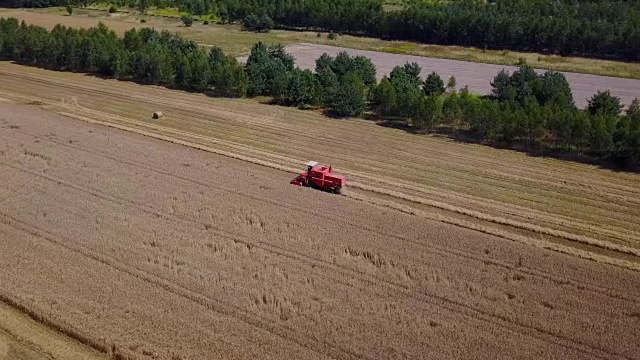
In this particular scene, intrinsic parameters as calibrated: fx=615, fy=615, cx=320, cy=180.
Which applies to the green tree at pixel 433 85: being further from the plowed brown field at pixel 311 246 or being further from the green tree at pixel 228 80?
the green tree at pixel 228 80

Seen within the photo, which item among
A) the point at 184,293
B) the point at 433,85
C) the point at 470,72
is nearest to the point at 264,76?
the point at 433,85

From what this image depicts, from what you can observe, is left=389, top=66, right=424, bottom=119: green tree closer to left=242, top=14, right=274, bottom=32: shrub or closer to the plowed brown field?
the plowed brown field

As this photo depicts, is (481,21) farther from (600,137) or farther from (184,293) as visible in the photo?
(184,293)

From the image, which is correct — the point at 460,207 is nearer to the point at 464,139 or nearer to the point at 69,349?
the point at 464,139

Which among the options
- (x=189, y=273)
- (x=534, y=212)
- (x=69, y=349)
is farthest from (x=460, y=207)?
(x=69, y=349)

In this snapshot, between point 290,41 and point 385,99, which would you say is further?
point 290,41

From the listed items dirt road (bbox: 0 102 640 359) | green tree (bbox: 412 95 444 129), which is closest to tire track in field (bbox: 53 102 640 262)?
dirt road (bbox: 0 102 640 359)
